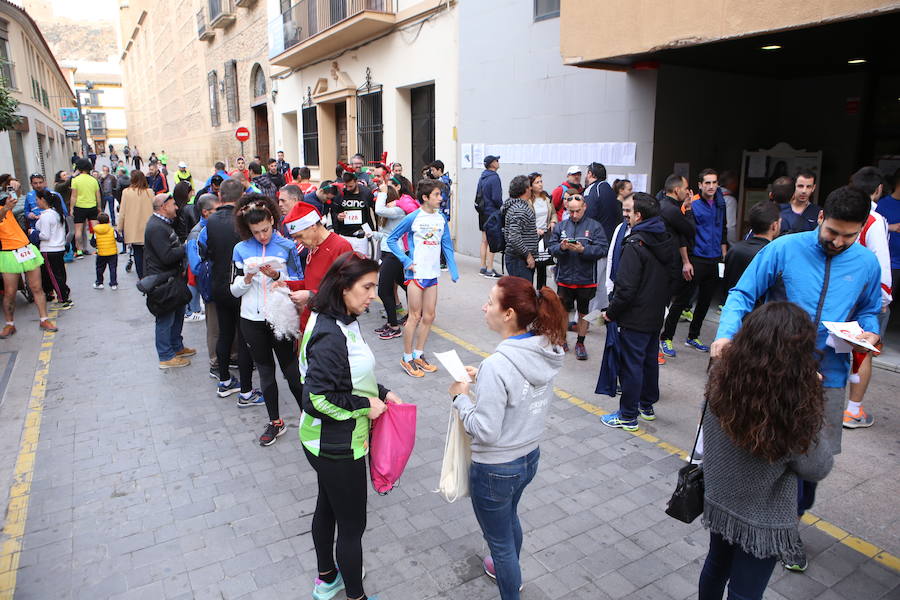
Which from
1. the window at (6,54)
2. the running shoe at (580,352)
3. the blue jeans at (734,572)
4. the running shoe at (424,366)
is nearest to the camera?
the blue jeans at (734,572)

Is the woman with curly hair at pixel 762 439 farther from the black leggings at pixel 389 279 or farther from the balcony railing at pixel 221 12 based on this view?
the balcony railing at pixel 221 12

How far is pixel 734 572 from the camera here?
7.84 ft

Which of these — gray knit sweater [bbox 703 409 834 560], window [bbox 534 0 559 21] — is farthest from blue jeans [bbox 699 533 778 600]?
window [bbox 534 0 559 21]

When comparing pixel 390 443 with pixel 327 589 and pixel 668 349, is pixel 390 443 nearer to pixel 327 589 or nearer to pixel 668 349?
pixel 327 589

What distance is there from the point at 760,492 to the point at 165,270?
592 cm

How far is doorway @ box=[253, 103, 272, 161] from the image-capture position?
26469 millimetres

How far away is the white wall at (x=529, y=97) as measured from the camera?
919 cm

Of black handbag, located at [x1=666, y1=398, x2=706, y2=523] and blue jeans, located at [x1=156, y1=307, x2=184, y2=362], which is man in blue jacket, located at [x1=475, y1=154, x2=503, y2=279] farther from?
black handbag, located at [x1=666, y1=398, x2=706, y2=523]

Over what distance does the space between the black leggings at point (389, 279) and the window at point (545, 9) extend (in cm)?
566

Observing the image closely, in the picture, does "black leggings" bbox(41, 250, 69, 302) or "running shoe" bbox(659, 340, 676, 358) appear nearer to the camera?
"running shoe" bbox(659, 340, 676, 358)

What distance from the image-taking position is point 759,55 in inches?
345

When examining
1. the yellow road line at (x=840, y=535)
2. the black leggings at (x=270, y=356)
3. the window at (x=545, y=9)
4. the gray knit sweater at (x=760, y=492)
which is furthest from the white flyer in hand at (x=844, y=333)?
the window at (x=545, y=9)

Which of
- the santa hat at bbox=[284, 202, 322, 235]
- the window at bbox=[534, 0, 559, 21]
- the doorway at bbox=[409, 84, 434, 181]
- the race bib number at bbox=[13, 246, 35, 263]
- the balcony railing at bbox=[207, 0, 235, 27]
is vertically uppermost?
the balcony railing at bbox=[207, 0, 235, 27]

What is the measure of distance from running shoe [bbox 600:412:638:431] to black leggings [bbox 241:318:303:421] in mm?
2537
